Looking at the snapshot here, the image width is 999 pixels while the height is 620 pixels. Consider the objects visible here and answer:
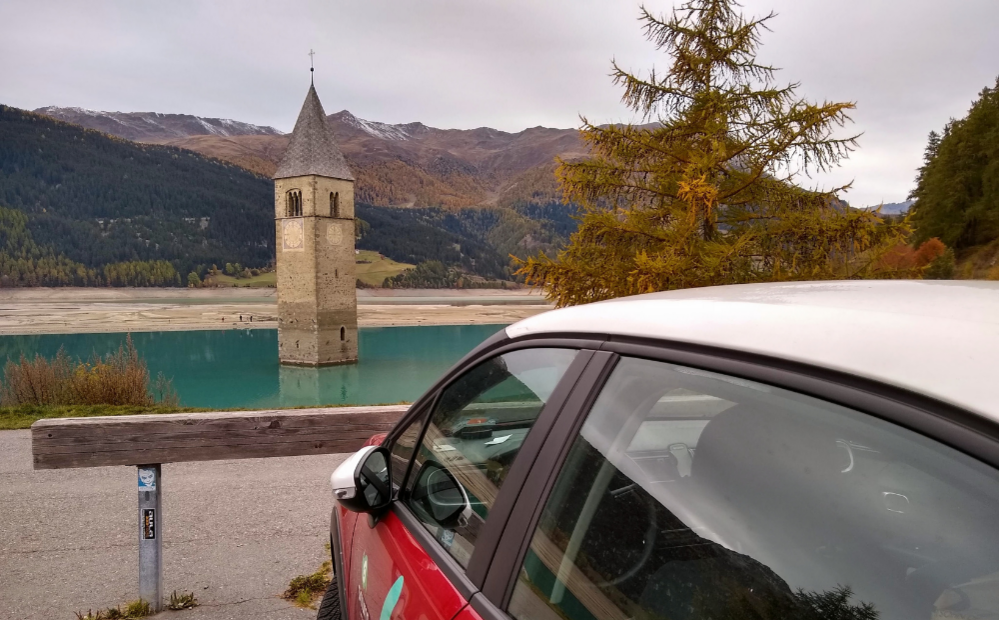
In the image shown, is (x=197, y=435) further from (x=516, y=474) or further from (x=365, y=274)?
(x=365, y=274)

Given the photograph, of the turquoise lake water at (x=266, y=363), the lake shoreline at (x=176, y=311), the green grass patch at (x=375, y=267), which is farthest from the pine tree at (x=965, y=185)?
the green grass patch at (x=375, y=267)

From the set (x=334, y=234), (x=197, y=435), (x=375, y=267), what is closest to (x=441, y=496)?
(x=197, y=435)

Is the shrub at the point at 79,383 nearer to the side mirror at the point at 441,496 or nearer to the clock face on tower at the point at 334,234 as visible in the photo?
the side mirror at the point at 441,496

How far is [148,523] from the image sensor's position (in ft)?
10.5

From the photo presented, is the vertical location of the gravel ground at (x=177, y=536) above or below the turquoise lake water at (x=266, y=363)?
above

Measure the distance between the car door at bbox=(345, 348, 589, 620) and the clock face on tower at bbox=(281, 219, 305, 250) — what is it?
2287 inches

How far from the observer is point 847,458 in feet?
2.56

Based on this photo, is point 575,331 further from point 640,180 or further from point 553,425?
point 640,180

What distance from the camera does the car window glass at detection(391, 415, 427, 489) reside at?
1902mm

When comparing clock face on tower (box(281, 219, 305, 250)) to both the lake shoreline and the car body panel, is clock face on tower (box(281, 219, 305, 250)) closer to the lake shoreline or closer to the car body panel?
the lake shoreline

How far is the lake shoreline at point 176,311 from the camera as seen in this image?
79438mm

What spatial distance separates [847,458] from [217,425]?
300 cm

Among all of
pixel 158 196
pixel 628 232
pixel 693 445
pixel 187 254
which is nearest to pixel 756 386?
pixel 693 445

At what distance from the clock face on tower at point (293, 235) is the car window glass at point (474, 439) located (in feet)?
191
